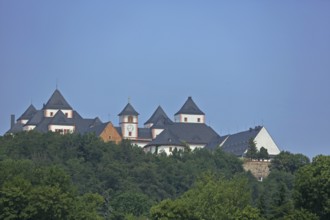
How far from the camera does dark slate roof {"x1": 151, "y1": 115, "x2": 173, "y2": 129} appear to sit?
137625mm

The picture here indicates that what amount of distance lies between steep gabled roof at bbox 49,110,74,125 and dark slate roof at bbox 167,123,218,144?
10.5 meters

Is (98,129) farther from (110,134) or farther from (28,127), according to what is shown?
(28,127)

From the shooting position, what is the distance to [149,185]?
114 meters

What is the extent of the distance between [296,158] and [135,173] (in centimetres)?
1591

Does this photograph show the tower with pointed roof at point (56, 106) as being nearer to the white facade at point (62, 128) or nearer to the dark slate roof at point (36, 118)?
the dark slate roof at point (36, 118)

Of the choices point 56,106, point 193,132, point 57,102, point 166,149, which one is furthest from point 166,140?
point 57,102

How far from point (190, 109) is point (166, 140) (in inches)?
669

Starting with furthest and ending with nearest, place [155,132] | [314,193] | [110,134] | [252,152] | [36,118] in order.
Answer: [36,118]
[155,132]
[110,134]
[252,152]
[314,193]

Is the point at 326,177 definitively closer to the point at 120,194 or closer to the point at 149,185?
the point at 120,194

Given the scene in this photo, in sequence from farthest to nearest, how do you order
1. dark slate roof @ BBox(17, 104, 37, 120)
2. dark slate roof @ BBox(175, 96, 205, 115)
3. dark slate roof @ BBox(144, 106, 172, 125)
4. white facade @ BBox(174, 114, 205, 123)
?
dark slate roof @ BBox(175, 96, 205, 115)
white facade @ BBox(174, 114, 205, 123)
dark slate roof @ BBox(17, 104, 37, 120)
dark slate roof @ BBox(144, 106, 172, 125)

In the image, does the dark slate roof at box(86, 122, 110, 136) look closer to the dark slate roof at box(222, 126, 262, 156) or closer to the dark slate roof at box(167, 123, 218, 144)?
the dark slate roof at box(167, 123, 218, 144)

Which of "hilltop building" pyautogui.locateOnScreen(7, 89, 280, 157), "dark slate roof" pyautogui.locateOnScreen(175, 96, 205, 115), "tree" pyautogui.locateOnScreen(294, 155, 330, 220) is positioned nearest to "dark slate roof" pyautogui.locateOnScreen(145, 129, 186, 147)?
"hilltop building" pyautogui.locateOnScreen(7, 89, 280, 157)

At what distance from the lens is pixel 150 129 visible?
13738 centimetres

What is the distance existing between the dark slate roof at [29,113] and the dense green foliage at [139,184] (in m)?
21.2
